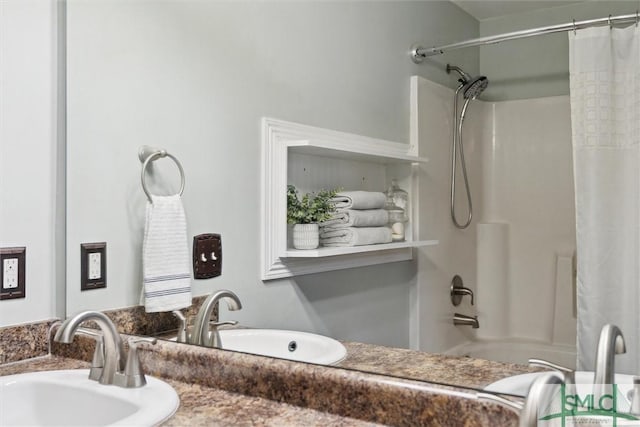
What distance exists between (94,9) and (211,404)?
1.11m

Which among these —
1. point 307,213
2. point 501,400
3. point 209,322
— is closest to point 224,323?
point 209,322

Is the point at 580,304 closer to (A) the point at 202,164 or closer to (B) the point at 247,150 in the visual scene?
(B) the point at 247,150

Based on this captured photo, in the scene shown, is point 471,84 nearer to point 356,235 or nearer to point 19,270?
point 356,235

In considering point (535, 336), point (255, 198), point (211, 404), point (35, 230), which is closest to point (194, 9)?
point (255, 198)

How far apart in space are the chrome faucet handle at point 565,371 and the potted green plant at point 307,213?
55 centimetres

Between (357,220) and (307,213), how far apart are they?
0.13 metres

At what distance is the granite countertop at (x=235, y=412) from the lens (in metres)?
1.17

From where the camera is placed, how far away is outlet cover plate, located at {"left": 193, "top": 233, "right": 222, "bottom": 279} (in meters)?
1.61

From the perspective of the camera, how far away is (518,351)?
3.64 ft

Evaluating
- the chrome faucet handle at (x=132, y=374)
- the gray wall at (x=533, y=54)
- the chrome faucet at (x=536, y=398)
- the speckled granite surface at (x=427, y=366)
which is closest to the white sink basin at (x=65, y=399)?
the chrome faucet handle at (x=132, y=374)

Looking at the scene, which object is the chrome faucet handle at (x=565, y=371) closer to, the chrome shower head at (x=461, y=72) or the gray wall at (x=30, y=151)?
the chrome shower head at (x=461, y=72)

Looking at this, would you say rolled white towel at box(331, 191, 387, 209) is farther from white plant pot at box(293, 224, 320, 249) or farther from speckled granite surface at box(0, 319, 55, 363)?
speckled granite surface at box(0, 319, 55, 363)

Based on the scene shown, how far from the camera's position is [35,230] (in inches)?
61.9

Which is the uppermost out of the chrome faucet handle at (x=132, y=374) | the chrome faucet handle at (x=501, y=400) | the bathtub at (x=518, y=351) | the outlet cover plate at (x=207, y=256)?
the outlet cover plate at (x=207, y=256)
